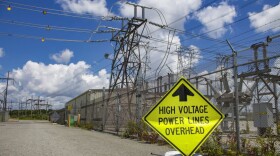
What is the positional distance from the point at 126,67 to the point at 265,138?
17515 mm

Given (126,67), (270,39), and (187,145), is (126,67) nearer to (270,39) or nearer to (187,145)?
(270,39)

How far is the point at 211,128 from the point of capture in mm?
4602

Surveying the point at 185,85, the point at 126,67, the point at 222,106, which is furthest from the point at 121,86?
the point at 185,85

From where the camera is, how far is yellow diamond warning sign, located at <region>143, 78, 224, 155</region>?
4590mm

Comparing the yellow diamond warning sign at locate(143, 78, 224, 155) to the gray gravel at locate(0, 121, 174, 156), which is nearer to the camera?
the yellow diamond warning sign at locate(143, 78, 224, 155)

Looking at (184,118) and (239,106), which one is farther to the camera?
(239,106)

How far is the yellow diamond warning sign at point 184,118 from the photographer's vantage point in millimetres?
4590

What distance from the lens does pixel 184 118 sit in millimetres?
4688

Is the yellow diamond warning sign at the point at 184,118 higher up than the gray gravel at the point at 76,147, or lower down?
higher up

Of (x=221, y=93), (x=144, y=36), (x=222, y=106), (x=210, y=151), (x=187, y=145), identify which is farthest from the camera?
(x=144, y=36)

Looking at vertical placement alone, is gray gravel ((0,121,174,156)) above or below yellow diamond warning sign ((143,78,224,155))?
below

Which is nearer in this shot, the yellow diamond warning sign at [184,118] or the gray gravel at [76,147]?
the yellow diamond warning sign at [184,118]

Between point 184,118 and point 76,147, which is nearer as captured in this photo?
point 184,118

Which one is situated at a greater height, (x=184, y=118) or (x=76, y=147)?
(x=184, y=118)
